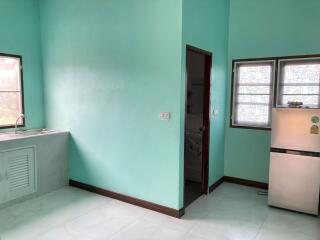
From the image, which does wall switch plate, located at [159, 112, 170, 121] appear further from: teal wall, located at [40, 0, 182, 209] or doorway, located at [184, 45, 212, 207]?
doorway, located at [184, 45, 212, 207]

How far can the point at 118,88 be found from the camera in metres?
3.52

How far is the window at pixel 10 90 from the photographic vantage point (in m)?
3.99

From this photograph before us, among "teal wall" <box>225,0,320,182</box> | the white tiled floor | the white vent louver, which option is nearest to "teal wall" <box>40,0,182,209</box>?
the white tiled floor

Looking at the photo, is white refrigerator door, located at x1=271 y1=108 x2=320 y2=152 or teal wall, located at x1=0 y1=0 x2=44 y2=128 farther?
teal wall, located at x1=0 y1=0 x2=44 y2=128

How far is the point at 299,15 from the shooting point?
3.67m

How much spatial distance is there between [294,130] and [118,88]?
241 centimetres

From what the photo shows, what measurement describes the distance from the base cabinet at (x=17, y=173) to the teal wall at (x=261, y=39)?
318cm

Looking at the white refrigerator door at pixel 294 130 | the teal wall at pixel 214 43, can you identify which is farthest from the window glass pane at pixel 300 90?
the teal wall at pixel 214 43

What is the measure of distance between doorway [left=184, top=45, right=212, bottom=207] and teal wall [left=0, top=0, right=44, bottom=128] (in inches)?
103

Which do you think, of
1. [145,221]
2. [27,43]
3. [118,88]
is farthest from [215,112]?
[27,43]

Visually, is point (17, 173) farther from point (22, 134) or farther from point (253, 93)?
point (253, 93)

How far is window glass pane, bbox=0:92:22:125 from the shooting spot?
400 centimetres

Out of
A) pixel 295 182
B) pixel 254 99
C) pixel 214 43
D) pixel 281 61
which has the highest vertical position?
pixel 214 43

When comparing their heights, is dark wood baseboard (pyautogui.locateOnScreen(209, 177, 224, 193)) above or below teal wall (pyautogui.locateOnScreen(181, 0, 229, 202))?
below
